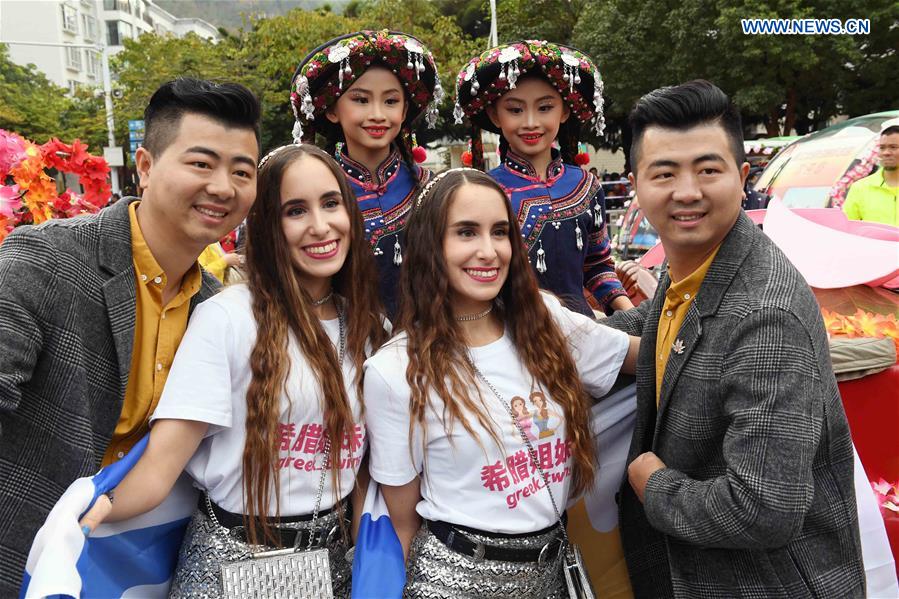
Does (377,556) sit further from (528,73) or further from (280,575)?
(528,73)

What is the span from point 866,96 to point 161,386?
21585 mm

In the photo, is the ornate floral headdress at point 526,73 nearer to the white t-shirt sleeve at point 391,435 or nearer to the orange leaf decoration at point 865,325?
the orange leaf decoration at point 865,325

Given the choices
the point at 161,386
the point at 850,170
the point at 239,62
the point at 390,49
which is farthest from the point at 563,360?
the point at 239,62

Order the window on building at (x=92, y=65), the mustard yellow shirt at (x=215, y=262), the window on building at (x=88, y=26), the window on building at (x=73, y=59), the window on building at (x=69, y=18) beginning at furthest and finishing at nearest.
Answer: the window on building at (x=88, y=26) → the window on building at (x=92, y=65) → the window on building at (x=69, y=18) → the window on building at (x=73, y=59) → the mustard yellow shirt at (x=215, y=262)

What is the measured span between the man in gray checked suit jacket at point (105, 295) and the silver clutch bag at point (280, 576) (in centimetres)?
48

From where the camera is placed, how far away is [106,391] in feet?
6.90

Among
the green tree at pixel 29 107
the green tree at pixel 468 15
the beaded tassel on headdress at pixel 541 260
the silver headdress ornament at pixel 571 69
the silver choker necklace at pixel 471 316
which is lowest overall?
the silver choker necklace at pixel 471 316

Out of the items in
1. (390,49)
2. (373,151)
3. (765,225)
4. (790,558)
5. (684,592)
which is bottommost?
(684,592)

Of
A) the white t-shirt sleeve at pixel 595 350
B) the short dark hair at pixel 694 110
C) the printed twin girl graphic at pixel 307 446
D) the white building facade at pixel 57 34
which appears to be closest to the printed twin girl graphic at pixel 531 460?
the white t-shirt sleeve at pixel 595 350

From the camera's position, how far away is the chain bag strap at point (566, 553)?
2154 mm

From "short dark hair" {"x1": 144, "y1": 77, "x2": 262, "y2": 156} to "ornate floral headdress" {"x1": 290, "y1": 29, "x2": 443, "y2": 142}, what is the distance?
1.02 meters

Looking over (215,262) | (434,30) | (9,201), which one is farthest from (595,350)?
(434,30)

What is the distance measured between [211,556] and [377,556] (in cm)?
45

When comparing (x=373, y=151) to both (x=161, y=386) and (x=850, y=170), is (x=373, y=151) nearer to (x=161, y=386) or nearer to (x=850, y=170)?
(x=161, y=386)
